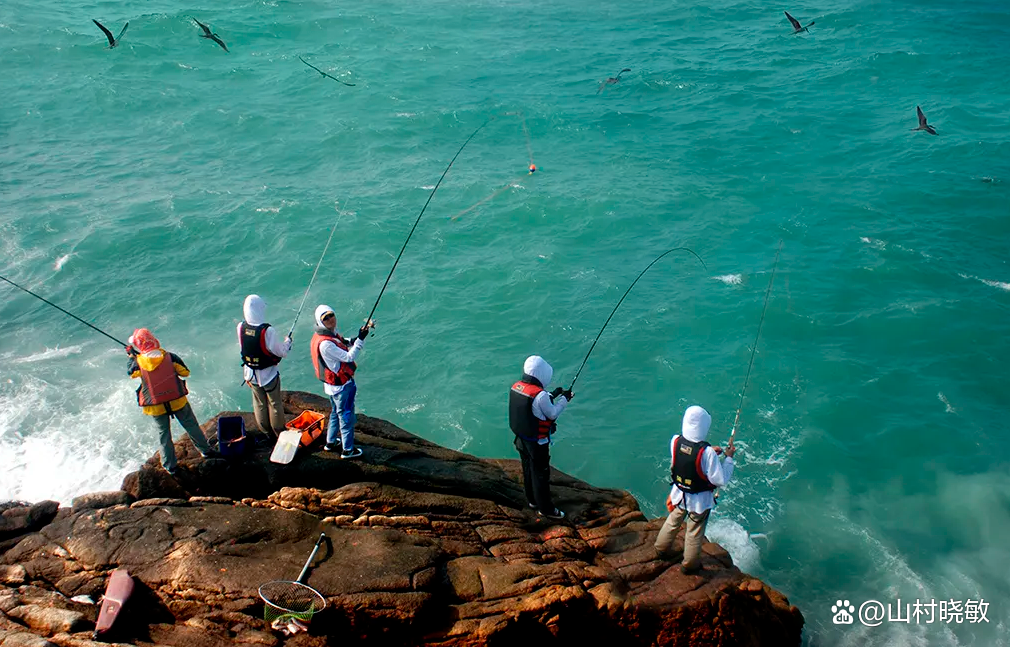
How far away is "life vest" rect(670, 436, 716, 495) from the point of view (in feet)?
28.3

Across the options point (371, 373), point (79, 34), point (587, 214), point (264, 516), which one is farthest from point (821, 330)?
point (79, 34)

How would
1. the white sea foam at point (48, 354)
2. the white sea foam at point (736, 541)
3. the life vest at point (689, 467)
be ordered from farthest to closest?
the white sea foam at point (48, 354) → the white sea foam at point (736, 541) → the life vest at point (689, 467)

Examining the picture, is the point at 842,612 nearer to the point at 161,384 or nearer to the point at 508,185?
the point at 161,384

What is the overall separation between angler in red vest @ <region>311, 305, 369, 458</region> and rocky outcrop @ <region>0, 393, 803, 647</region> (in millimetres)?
361

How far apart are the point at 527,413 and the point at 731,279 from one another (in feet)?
45.3

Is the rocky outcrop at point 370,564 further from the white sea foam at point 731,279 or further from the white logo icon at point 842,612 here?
the white sea foam at point 731,279

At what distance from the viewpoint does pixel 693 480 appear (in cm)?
872

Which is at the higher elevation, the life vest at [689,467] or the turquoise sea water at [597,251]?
the life vest at [689,467]

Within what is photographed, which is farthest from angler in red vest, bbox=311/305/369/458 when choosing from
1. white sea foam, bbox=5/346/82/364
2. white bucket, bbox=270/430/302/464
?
white sea foam, bbox=5/346/82/364

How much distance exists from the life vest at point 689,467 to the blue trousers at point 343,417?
394 centimetres

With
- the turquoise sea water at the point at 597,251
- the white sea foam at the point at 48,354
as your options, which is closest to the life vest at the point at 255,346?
the turquoise sea water at the point at 597,251

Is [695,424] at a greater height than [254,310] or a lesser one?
lesser

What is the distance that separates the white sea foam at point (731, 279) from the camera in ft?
69.3

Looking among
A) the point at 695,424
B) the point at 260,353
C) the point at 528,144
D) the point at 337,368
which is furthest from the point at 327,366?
the point at 528,144
